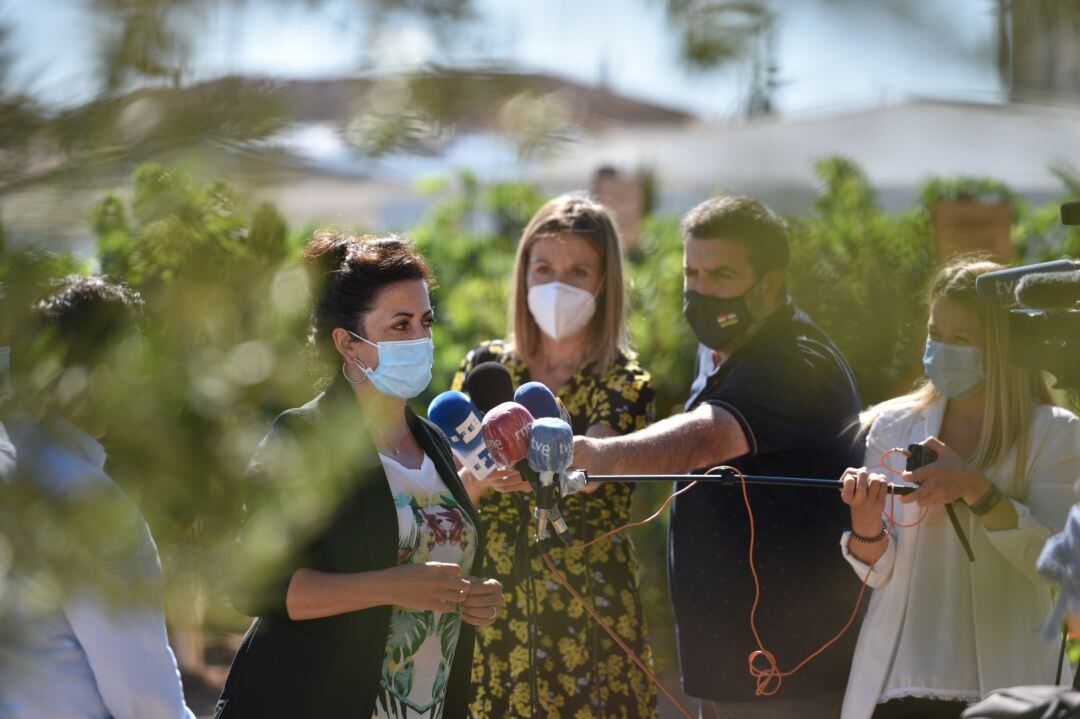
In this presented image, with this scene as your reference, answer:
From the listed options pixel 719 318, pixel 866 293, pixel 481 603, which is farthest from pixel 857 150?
pixel 481 603

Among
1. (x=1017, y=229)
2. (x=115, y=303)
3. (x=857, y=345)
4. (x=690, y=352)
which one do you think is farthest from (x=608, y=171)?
(x=115, y=303)

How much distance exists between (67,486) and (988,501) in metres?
2.22

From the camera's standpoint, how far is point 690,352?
5348mm

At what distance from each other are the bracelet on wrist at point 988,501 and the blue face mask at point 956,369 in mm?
321

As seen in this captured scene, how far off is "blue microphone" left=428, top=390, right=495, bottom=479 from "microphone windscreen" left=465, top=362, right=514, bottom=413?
0.25m

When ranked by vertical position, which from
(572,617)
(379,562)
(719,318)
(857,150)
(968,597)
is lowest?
(572,617)

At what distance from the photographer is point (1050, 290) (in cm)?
266

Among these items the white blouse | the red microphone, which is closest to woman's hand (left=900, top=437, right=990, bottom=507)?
the white blouse

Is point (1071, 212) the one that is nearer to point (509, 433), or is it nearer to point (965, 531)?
point (965, 531)

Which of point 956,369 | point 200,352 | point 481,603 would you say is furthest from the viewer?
point 956,369

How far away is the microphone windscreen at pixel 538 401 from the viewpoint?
288 centimetres

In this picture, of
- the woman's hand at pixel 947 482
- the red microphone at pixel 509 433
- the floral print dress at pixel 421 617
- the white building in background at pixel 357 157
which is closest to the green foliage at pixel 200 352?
the white building in background at pixel 357 157

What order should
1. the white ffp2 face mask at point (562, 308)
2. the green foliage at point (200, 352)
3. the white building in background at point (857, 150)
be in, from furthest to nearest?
the white ffp2 face mask at point (562, 308), the white building in background at point (857, 150), the green foliage at point (200, 352)

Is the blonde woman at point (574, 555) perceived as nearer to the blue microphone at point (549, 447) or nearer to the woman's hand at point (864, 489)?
the blue microphone at point (549, 447)
